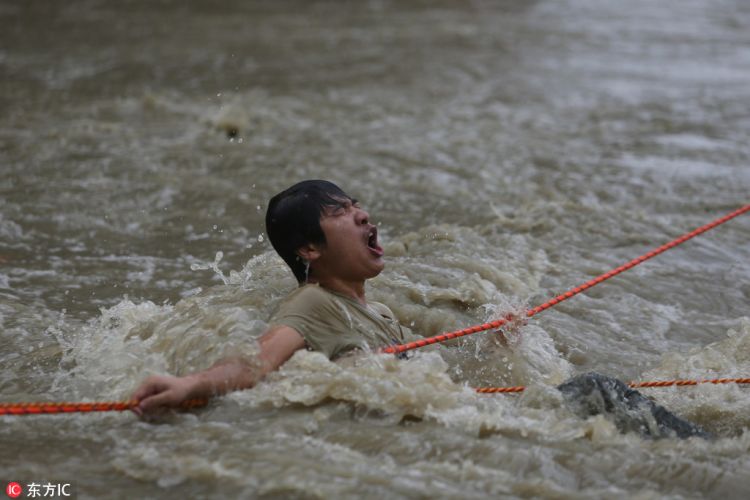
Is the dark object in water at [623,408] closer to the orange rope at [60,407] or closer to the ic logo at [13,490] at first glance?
the orange rope at [60,407]

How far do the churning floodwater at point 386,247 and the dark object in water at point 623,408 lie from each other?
0.07 metres

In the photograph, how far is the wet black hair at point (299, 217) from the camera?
3781mm

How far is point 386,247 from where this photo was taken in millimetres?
5836

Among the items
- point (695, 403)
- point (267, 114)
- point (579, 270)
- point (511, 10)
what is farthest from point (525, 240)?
point (511, 10)

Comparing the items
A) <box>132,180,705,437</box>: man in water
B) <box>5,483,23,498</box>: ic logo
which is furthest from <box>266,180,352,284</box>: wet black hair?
<box>5,483,23,498</box>: ic logo

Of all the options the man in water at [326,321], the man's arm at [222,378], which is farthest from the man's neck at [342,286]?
the man's arm at [222,378]

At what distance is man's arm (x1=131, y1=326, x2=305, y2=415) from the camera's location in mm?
3197

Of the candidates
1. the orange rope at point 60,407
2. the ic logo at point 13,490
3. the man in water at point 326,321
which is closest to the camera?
the ic logo at point 13,490

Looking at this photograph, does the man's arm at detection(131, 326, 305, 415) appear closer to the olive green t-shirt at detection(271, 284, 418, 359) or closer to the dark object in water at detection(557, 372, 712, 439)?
the olive green t-shirt at detection(271, 284, 418, 359)

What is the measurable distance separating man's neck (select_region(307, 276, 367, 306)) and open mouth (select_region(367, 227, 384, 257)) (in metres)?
0.13

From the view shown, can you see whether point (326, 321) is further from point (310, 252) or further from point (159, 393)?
point (159, 393)

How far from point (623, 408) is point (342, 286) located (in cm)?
113

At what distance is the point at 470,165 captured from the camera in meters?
7.81

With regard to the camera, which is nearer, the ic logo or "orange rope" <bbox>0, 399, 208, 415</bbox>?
the ic logo
